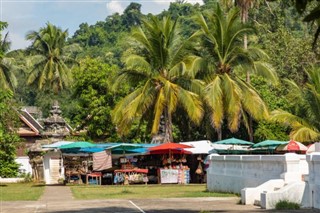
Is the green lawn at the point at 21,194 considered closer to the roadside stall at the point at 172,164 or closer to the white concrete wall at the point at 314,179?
the roadside stall at the point at 172,164

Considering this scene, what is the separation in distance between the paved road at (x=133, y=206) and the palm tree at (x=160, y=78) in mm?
13932

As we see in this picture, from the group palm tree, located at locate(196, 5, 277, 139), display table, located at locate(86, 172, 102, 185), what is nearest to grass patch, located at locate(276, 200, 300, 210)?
display table, located at locate(86, 172, 102, 185)

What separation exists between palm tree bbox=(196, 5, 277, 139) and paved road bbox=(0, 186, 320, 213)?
14.2m

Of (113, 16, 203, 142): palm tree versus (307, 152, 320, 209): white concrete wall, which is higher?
(113, 16, 203, 142): palm tree

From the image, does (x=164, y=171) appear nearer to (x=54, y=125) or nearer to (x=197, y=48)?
(x=197, y=48)

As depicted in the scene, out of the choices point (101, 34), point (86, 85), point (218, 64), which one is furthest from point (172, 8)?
point (218, 64)

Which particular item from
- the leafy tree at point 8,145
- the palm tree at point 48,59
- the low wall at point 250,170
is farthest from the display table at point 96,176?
the palm tree at point 48,59

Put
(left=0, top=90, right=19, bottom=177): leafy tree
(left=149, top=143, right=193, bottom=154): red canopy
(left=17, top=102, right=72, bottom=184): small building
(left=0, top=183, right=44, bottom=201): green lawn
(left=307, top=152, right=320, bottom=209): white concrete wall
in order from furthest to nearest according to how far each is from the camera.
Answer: (left=0, top=90, right=19, bottom=177): leafy tree, (left=17, top=102, right=72, bottom=184): small building, (left=149, top=143, right=193, bottom=154): red canopy, (left=0, top=183, right=44, bottom=201): green lawn, (left=307, top=152, right=320, bottom=209): white concrete wall

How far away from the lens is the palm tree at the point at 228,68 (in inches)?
1335

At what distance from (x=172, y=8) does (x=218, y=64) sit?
8833cm

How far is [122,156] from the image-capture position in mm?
32562

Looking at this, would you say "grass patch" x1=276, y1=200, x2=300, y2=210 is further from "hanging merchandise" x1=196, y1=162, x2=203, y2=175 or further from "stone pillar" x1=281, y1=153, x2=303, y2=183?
"hanging merchandise" x1=196, y1=162, x2=203, y2=175

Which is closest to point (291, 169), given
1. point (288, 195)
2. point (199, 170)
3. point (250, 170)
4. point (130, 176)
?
point (288, 195)

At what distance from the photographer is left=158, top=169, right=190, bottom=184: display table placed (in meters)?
31.4
